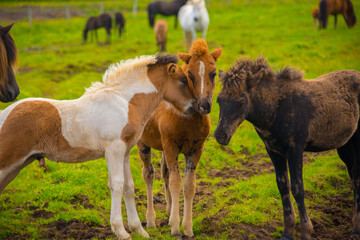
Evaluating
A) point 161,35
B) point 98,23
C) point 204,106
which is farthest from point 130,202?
point 98,23

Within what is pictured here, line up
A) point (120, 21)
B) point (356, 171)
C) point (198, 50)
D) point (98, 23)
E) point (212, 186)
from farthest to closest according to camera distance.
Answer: point (120, 21) < point (98, 23) < point (212, 186) < point (356, 171) < point (198, 50)

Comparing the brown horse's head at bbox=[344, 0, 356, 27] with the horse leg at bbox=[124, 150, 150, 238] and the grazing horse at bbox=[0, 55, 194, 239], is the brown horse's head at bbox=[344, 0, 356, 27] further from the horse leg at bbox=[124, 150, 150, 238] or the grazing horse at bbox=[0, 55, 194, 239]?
the horse leg at bbox=[124, 150, 150, 238]

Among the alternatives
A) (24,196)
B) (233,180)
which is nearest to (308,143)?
(233,180)

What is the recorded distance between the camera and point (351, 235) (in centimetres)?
621

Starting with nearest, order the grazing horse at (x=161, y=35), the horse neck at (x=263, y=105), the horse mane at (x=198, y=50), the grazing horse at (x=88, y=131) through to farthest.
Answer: the grazing horse at (x=88, y=131) < the horse neck at (x=263, y=105) < the horse mane at (x=198, y=50) < the grazing horse at (x=161, y=35)

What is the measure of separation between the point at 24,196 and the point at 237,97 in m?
4.54

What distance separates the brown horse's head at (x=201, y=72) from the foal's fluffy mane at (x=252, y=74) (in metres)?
0.37

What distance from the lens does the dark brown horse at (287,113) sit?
5.37 meters

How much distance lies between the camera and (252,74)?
5488 millimetres

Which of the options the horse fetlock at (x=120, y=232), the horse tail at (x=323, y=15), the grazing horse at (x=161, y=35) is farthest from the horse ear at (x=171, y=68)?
the horse tail at (x=323, y=15)

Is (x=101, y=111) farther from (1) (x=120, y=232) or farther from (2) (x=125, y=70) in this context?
(1) (x=120, y=232)

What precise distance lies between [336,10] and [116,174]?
745 inches

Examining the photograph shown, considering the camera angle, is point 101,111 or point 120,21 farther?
point 120,21

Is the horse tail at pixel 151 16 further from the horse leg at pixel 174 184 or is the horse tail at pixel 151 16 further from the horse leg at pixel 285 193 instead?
the horse leg at pixel 285 193
